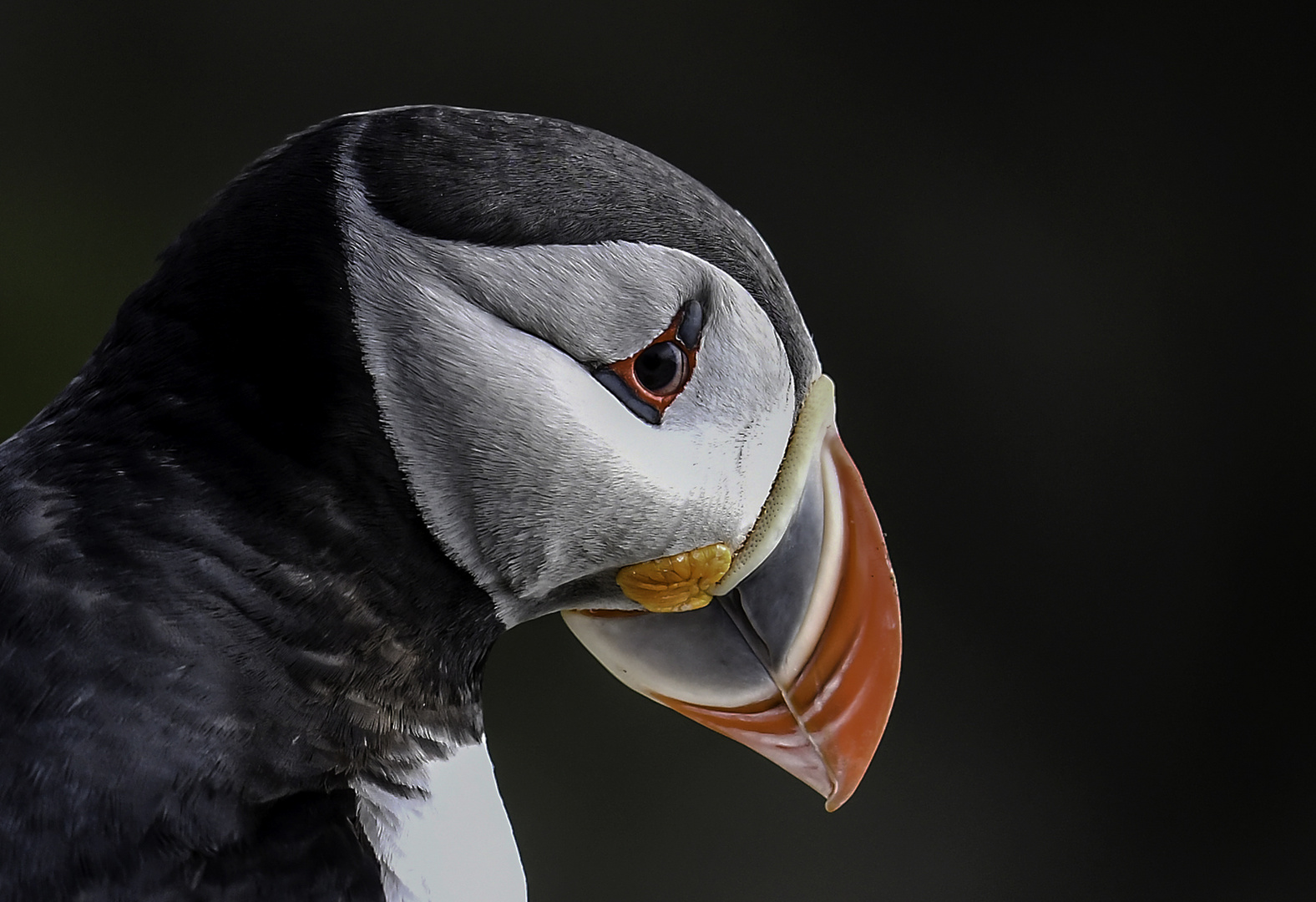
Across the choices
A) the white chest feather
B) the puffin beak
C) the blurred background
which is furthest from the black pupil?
the blurred background

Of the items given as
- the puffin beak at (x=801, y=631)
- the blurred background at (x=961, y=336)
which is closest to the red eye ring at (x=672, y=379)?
the puffin beak at (x=801, y=631)

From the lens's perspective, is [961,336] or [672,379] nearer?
[672,379]

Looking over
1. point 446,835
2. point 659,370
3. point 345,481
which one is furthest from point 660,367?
point 446,835

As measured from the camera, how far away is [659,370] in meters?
0.66

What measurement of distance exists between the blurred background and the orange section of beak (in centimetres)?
122

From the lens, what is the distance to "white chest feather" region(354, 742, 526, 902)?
2.10 feet

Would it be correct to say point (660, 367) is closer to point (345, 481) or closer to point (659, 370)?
point (659, 370)

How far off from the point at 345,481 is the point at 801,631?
326 millimetres

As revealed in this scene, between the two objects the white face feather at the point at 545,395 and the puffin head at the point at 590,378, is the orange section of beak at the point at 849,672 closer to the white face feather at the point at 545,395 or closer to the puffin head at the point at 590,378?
the puffin head at the point at 590,378

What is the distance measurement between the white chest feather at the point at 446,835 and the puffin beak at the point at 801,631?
0.50ft

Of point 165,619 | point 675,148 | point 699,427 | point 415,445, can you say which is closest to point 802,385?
point 699,427

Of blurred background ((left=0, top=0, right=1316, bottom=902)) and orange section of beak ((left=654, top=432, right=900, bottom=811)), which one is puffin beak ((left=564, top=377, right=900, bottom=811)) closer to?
orange section of beak ((left=654, top=432, right=900, bottom=811))

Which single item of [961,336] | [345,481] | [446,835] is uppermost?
[345,481]

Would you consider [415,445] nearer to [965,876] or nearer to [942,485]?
[942,485]
